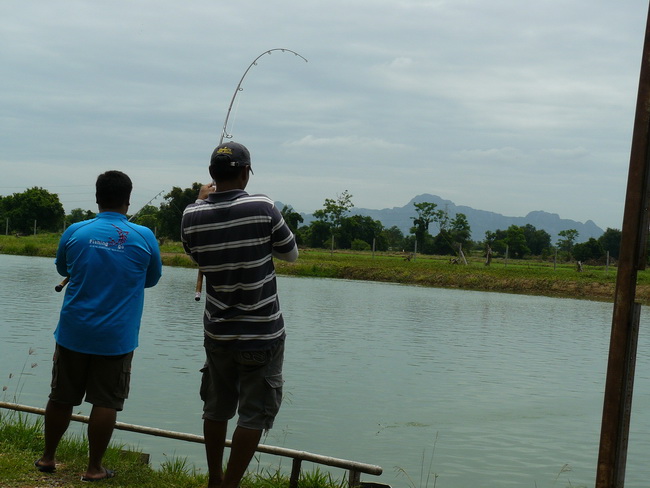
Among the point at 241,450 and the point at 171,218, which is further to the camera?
the point at 171,218

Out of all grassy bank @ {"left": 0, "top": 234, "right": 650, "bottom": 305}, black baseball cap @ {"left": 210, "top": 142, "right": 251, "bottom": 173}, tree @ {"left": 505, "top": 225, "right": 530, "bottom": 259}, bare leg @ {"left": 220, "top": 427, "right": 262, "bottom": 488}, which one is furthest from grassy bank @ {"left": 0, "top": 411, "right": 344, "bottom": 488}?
tree @ {"left": 505, "top": 225, "right": 530, "bottom": 259}

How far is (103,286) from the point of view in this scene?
4.11 meters

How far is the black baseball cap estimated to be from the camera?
3852 millimetres

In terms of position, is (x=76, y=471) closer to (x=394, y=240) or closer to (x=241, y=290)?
(x=241, y=290)

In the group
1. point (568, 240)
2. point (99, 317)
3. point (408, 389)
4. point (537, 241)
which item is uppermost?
point (568, 240)

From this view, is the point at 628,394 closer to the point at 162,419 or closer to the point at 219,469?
the point at 219,469

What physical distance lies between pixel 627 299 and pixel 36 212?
236 ft

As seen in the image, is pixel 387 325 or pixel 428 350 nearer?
pixel 428 350

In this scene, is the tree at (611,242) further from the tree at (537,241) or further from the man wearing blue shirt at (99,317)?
the man wearing blue shirt at (99,317)

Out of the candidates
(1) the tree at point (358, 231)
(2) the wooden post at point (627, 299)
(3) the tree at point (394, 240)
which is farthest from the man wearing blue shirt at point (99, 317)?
(3) the tree at point (394, 240)

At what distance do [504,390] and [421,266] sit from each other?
32427 mm

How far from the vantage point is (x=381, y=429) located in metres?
8.55

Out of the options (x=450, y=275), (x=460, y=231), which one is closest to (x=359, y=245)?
(x=460, y=231)

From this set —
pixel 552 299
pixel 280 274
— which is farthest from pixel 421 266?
pixel 552 299
